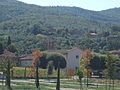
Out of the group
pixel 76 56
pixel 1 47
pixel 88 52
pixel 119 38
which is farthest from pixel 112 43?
pixel 88 52

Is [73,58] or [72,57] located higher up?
[72,57]

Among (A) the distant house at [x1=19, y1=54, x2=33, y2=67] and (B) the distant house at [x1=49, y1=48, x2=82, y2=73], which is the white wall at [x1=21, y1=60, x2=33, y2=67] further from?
(B) the distant house at [x1=49, y1=48, x2=82, y2=73]

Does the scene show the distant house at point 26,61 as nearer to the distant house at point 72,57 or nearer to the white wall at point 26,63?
the white wall at point 26,63

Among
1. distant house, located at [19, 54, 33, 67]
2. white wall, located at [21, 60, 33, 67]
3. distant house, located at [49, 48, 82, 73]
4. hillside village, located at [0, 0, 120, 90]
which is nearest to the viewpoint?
hillside village, located at [0, 0, 120, 90]

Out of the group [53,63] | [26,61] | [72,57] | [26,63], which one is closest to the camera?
[53,63]

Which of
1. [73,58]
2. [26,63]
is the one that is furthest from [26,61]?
[73,58]

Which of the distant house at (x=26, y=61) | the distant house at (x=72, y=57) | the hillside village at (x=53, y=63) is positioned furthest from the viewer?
the distant house at (x=72, y=57)

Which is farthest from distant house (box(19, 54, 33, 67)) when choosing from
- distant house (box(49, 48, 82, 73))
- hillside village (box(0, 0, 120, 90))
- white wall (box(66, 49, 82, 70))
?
white wall (box(66, 49, 82, 70))

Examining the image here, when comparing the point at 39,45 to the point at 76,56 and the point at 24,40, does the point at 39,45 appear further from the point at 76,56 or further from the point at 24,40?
the point at 76,56

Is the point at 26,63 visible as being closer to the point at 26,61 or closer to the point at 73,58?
the point at 26,61

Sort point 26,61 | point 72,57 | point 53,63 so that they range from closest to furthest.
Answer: point 53,63, point 26,61, point 72,57

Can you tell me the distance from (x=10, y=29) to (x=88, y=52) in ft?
436

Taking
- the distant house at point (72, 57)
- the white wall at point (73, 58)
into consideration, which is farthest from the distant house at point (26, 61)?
the white wall at point (73, 58)

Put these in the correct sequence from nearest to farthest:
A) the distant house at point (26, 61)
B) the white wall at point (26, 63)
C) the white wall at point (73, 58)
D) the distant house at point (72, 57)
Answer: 1. the distant house at point (26, 61)
2. the white wall at point (26, 63)
3. the distant house at point (72, 57)
4. the white wall at point (73, 58)
